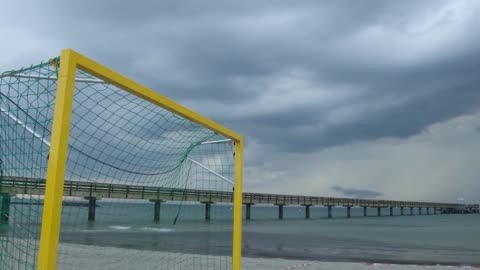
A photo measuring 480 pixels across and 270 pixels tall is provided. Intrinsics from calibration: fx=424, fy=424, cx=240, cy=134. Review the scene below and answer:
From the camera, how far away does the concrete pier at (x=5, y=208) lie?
244 inches

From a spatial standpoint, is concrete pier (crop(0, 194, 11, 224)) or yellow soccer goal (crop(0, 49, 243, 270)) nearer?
yellow soccer goal (crop(0, 49, 243, 270))

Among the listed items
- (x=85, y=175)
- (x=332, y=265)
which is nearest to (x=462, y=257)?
(x=332, y=265)

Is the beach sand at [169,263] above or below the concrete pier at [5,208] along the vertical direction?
below

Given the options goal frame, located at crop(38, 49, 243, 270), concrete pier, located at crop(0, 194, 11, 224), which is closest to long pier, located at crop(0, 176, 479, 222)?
concrete pier, located at crop(0, 194, 11, 224)

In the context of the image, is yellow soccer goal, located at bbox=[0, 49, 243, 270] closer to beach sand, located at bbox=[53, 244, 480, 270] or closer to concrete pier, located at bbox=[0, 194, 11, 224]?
concrete pier, located at bbox=[0, 194, 11, 224]

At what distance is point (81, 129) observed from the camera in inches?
186

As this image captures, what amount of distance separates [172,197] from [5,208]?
551 cm

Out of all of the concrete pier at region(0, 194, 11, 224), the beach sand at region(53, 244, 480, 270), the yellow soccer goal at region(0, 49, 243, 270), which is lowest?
the beach sand at region(53, 244, 480, 270)

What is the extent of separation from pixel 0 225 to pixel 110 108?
→ 367 centimetres

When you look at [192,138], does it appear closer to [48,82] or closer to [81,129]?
[81,129]

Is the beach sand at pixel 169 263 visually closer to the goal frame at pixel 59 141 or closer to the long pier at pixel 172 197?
the long pier at pixel 172 197

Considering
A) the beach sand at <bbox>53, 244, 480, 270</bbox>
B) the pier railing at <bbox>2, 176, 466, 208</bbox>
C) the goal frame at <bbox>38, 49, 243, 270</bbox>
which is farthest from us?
the beach sand at <bbox>53, 244, 480, 270</bbox>

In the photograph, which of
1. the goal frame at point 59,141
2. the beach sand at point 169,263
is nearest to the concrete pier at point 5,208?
the goal frame at point 59,141

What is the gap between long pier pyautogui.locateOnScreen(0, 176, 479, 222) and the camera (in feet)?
19.2
